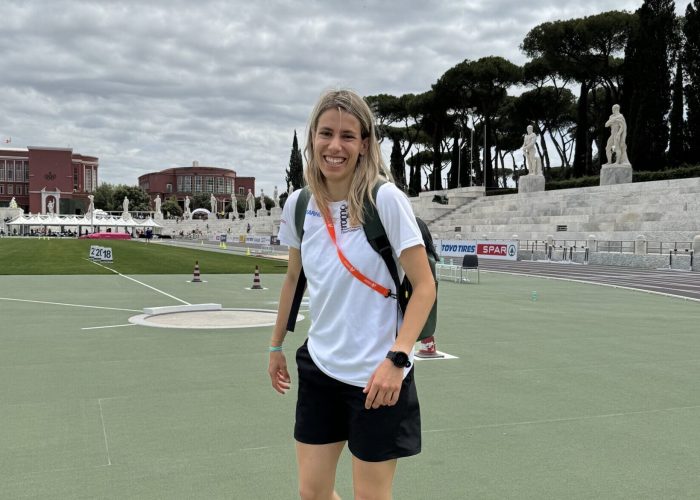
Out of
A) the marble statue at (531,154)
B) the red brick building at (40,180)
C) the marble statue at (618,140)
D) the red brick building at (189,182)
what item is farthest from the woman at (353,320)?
the red brick building at (189,182)

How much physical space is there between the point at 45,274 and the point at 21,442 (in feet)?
58.9

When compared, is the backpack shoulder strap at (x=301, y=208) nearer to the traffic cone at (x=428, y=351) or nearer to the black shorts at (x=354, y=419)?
the black shorts at (x=354, y=419)

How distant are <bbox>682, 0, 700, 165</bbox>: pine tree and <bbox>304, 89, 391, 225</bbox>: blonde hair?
46.4m

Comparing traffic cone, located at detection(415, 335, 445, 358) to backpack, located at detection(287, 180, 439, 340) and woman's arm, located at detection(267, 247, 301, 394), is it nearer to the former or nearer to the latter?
woman's arm, located at detection(267, 247, 301, 394)

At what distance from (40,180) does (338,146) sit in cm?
15175

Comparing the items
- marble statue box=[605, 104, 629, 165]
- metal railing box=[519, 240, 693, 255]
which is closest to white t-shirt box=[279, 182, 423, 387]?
metal railing box=[519, 240, 693, 255]

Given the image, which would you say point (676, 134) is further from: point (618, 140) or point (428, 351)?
point (428, 351)

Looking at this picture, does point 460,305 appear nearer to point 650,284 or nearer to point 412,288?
point 650,284

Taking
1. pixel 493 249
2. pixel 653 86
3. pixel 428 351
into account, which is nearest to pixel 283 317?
pixel 428 351

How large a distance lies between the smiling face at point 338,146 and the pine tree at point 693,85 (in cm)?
4650

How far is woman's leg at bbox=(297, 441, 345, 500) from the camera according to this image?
2.40 meters

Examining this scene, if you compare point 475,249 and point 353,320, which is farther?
point 475,249

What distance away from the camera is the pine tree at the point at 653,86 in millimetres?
45750

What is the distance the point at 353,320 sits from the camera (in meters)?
2.28
